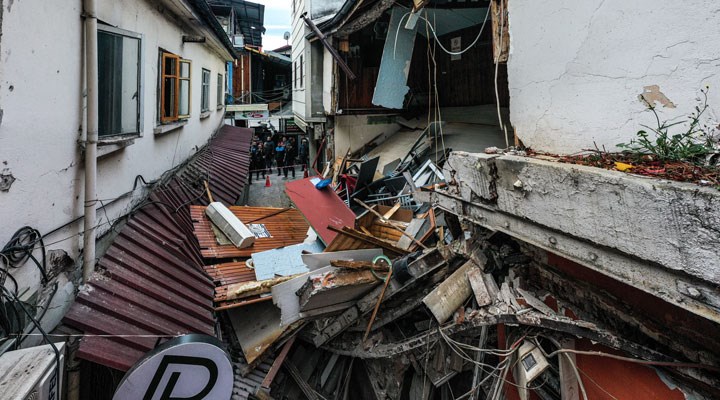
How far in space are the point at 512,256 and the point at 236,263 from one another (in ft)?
14.7

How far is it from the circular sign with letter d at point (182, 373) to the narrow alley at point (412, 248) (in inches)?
0.7

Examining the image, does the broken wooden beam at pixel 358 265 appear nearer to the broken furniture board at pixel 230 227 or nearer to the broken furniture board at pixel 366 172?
the broken furniture board at pixel 230 227

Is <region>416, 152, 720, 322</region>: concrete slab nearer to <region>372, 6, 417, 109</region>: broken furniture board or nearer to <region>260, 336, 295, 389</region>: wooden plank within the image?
<region>260, 336, 295, 389</region>: wooden plank

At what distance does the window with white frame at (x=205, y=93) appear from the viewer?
39.6ft

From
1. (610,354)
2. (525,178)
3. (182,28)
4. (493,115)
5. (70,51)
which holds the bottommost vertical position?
(610,354)

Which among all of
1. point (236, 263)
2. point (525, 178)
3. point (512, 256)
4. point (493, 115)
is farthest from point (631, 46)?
point (493, 115)

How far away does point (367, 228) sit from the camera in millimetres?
6727

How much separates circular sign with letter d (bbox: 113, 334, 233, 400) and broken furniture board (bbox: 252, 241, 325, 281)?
2.39 metres

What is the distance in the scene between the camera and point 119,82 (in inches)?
186

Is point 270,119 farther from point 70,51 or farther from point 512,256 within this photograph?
point 512,256

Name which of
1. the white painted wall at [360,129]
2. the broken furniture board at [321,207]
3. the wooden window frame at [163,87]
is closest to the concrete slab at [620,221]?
the broken furniture board at [321,207]

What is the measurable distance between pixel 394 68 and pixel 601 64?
6689 mm

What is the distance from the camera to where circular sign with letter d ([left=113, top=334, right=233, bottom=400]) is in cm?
294

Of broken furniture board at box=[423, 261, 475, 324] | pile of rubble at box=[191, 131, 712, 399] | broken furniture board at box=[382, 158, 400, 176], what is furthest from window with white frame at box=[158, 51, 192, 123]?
broken furniture board at box=[423, 261, 475, 324]
